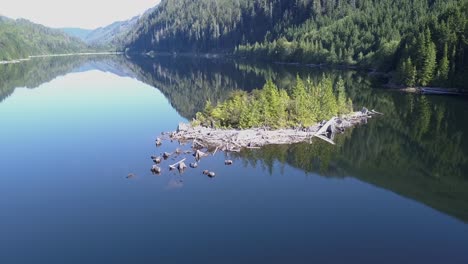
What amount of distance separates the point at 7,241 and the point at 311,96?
170ft

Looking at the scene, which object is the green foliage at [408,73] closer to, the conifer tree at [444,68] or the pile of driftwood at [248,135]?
the conifer tree at [444,68]

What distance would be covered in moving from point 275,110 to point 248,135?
7.69 m

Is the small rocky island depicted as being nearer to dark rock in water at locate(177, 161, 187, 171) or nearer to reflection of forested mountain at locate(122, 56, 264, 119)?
dark rock in water at locate(177, 161, 187, 171)

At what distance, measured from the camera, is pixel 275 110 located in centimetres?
6844

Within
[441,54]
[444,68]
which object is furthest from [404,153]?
[441,54]

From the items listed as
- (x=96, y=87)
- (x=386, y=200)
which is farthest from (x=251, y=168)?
(x=96, y=87)

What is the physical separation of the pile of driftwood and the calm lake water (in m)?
2.24

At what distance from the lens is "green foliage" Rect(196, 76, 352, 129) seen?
222ft

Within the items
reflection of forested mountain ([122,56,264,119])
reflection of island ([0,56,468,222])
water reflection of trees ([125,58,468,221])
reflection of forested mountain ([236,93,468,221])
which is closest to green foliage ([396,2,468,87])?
reflection of island ([0,56,468,222])

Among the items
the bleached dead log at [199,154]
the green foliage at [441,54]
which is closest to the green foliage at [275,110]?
the bleached dead log at [199,154]

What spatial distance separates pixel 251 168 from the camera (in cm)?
5441

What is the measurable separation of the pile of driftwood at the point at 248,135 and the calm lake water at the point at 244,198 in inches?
88.3

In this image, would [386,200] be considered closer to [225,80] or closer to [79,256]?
[79,256]

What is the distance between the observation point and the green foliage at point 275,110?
67688mm
